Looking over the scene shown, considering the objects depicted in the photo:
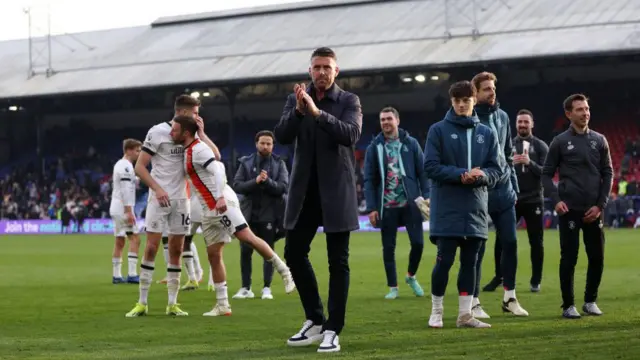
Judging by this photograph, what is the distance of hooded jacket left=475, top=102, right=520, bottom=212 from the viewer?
11.1 meters

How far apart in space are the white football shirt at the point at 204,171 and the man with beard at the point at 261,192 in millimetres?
2923

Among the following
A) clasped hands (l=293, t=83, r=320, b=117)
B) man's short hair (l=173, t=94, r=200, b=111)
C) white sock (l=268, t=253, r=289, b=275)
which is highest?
man's short hair (l=173, t=94, r=200, b=111)

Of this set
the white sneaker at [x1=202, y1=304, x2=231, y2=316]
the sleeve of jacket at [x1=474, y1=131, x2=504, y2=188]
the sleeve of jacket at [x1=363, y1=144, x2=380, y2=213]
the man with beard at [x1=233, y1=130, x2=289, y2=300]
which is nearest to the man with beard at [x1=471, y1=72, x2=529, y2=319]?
the sleeve of jacket at [x1=474, y1=131, x2=504, y2=188]

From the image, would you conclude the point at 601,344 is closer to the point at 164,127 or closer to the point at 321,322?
the point at 321,322

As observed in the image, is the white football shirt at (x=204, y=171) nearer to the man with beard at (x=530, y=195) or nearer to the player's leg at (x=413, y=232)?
the player's leg at (x=413, y=232)

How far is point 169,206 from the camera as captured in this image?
11672 mm

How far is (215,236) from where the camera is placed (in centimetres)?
1219

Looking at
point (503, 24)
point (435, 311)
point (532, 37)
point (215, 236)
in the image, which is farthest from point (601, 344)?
point (503, 24)

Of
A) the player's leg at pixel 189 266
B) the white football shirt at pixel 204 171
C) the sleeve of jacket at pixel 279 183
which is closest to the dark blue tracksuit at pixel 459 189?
the white football shirt at pixel 204 171

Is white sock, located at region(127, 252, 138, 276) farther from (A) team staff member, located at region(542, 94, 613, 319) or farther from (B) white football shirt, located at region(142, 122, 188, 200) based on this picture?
(A) team staff member, located at region(542, 94, 613, 319)

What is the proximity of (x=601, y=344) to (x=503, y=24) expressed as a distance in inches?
1450

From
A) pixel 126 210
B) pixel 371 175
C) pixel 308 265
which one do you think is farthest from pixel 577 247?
pixel 126 210

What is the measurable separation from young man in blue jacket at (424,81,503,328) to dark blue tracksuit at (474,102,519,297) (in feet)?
3.60

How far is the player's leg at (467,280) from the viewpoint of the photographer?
9922 mm
